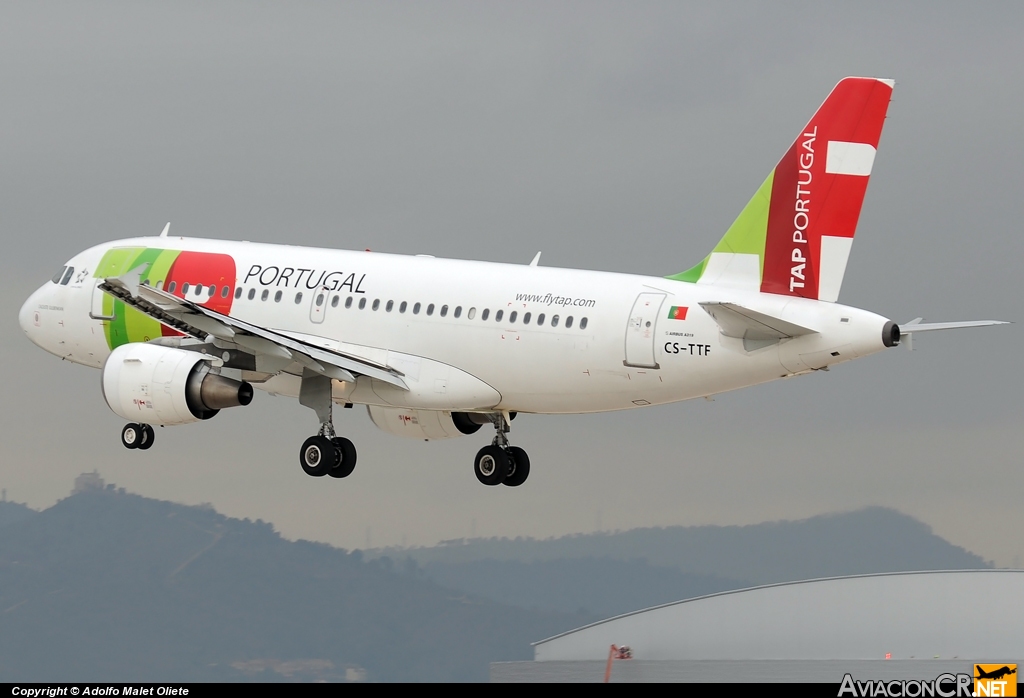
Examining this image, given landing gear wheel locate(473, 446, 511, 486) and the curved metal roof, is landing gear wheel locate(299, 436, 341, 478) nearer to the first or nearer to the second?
landing gear wheel locate(473, 446, 511, 486)

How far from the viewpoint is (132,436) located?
4247cm

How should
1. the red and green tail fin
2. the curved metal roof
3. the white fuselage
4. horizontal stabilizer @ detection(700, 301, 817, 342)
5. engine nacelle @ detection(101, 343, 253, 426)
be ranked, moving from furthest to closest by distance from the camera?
the curved metal roof → engine nacelle @ detection(101, 343, 253, 426) → the white fuselage → the red and green tail fin → horizontal stabilizer @ detection(700, 301, 817, 342)

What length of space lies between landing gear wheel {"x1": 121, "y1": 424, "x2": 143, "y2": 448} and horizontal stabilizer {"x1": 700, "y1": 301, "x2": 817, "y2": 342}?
17106 mm

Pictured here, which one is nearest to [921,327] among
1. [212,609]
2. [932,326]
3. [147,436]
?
[932,326]

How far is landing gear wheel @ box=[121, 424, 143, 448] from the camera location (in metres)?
42.5

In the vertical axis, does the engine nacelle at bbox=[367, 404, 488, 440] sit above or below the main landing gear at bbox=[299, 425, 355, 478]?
above

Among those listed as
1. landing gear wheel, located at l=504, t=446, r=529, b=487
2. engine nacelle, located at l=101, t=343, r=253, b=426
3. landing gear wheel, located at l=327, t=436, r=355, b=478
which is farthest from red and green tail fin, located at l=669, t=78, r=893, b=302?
engine nacelle, located at l=101, t=343, r=253, b=426

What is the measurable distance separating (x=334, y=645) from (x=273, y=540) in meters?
23.9

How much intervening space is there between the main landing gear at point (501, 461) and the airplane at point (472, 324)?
60mm

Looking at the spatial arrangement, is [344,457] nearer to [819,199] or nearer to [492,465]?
[492,465]

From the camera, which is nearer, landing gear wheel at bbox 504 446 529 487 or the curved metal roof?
the curved metal roof

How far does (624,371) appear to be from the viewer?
3512cm

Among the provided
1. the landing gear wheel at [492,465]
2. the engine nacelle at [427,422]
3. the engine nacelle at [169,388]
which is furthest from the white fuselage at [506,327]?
the landing gear wheel at [492,465]

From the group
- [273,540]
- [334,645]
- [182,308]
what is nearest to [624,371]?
[182,308]
